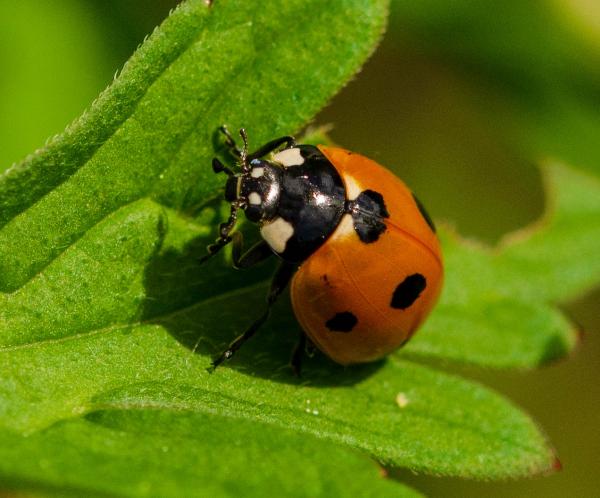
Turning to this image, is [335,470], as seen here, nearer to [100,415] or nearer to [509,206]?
[100,415]

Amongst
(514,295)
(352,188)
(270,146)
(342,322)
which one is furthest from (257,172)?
(514,295)

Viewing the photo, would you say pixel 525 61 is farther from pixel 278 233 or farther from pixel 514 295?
pixel 278 233

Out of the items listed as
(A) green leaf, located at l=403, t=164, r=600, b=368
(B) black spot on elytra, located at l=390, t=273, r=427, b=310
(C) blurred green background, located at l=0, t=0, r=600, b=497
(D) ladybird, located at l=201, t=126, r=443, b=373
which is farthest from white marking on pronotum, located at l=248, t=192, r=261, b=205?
(C) blurred green background, located at l=0, t=0, r=600, b=497

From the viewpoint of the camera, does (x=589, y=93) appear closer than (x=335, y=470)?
No

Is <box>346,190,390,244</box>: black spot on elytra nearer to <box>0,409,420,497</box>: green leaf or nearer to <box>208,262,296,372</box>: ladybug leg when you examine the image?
<box>208,262,296,372</box>: ladybug leg

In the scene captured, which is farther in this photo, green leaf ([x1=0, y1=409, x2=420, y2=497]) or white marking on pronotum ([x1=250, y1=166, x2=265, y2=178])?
white marking on pronotum ([x1=250, y1=166, x2=265, y2=178])

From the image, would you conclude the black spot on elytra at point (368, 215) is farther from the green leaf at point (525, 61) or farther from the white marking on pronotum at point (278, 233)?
the green leaf at point (525, 61)

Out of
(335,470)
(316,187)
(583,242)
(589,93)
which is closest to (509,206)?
(589,93)

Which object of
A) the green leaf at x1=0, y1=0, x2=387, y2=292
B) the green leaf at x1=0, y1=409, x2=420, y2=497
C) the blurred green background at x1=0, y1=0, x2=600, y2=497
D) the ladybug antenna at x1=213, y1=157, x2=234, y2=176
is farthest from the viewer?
the blurred green background at x1=0, y1=0, x2=600, y2=497
